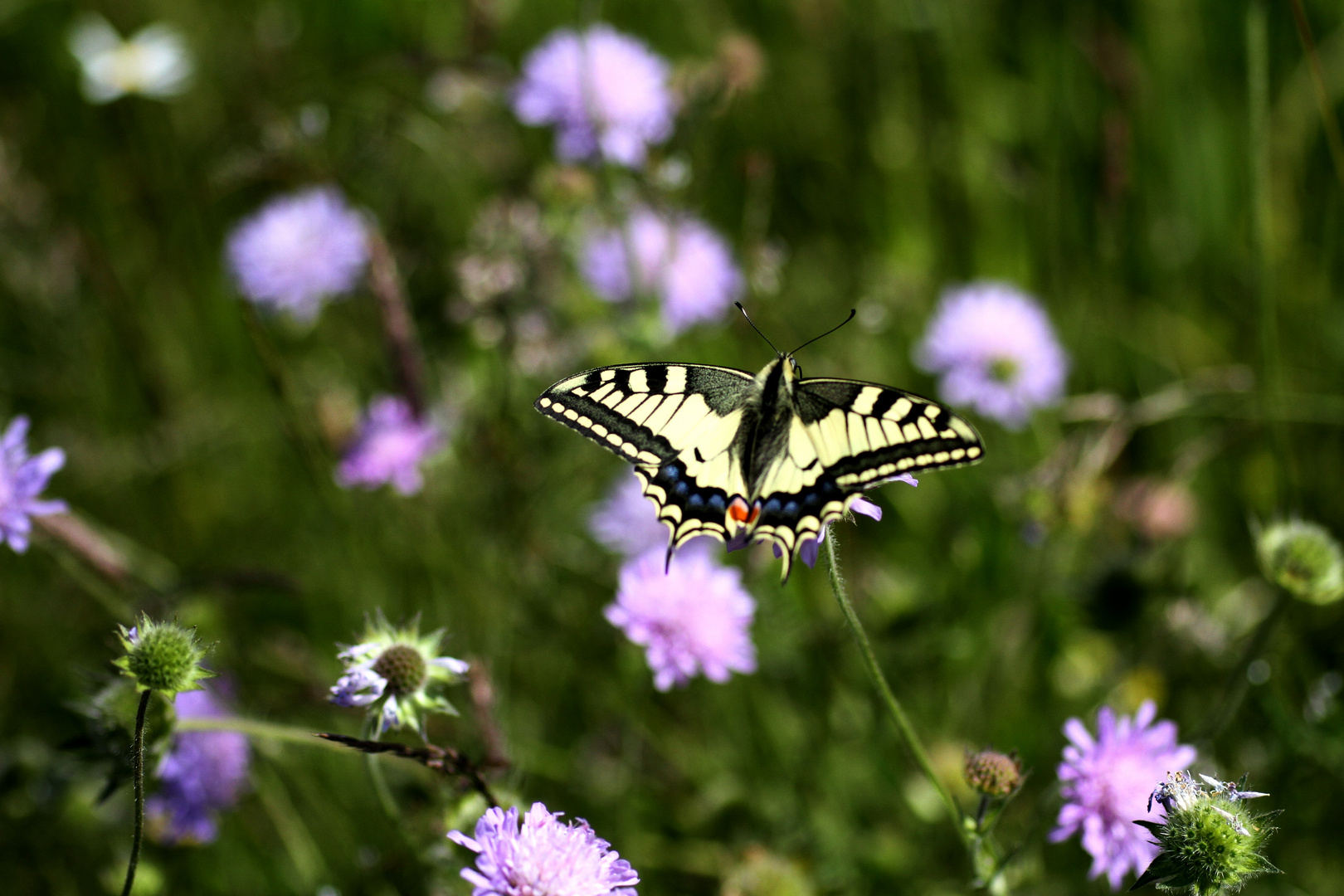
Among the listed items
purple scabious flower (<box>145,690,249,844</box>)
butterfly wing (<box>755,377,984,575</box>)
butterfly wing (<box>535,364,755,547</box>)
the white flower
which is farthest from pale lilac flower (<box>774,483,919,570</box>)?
the white flower

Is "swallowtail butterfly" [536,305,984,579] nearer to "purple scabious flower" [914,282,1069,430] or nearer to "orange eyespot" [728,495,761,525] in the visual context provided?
"orange eyespot" [728,495,761,525]

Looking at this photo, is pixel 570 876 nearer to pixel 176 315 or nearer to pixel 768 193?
pixel 768 193

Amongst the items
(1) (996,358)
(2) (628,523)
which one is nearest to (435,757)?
(2) (628,523)

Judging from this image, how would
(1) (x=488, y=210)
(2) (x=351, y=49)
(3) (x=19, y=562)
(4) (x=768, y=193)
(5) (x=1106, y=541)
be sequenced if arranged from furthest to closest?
(2) (x=351, y=49), (4) (x=768, y=193), (3) (x=19, y=562), (5) (x=1106, y=541), (1) (x=488, y=210)

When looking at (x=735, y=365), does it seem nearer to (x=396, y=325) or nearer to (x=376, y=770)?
(x=396, y=325)

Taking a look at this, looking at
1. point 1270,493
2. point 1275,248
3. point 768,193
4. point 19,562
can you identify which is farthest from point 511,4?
point 1270,493
